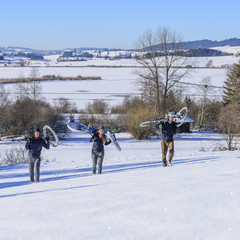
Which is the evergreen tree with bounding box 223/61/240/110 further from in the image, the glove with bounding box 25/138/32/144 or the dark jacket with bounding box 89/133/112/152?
the glove with bounding box 25/138/32/144

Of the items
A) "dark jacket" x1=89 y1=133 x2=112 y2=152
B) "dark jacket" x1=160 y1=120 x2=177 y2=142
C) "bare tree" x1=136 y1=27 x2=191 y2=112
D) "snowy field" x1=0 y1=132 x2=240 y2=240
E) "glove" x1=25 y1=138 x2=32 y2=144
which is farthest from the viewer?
"bare tree" x1=136 y1=27 x2=191 y2=112

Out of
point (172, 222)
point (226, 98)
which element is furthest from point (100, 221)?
point (226, 98)

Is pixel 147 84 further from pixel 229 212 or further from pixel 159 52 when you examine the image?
pixel 229 212

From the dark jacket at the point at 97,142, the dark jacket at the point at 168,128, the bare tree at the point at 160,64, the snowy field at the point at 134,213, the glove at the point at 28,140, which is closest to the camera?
the snowy field at the point at 134,213

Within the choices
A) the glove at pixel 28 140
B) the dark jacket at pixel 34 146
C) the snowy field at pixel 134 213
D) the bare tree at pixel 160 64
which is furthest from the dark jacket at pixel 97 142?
the bare tree at pixel 160 64

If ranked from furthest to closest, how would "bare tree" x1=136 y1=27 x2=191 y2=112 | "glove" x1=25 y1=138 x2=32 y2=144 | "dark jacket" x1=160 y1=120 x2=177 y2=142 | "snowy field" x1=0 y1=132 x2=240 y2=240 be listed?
"bare tree" x1=136 y1=27 x2=191 y2=112, "dark jacket" x1=160 y1=120 x2=177 y2=142, "glove" x1=25 y1=138 x2=32 y2=144, "snowy field" x1=0 y1=132 x2=240 y2=240

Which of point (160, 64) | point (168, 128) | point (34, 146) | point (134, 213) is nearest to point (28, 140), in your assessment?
point (34, 146)

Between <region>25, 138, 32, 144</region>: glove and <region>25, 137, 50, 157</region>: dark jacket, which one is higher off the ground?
<region>25, 138, 32, 144</region>: glove

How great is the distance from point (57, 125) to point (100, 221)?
96.7 ft

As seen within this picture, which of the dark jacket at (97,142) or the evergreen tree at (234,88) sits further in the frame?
the evergreen tree at (234,88)

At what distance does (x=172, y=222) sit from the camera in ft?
12.3

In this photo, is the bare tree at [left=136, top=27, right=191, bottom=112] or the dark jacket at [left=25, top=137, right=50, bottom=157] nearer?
the dark jacket at [left=25, top=137, right=50, bottom=157]

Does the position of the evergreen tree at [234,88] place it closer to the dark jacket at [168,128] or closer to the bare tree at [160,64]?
the bare tree at [160,64]

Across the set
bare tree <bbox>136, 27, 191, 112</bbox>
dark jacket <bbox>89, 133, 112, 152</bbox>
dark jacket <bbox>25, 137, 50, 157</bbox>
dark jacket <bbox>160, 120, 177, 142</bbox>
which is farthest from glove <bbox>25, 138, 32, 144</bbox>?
bare tree <bbox>136, 27, 191, 112</bbox>
